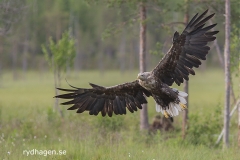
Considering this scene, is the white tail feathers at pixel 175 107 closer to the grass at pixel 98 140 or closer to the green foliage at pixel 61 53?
the grass at pixel 98 140

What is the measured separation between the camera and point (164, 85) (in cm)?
1022

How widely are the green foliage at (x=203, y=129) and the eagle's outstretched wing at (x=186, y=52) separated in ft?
13.5

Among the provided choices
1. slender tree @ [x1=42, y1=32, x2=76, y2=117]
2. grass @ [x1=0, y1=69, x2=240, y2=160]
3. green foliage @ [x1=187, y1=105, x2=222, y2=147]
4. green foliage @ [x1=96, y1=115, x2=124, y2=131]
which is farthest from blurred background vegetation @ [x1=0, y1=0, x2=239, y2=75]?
green foliage @ [x1=187, y1=105, x2=222, y2=147]

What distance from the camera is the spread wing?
10.6m

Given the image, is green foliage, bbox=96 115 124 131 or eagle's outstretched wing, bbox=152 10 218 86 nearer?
eagle's outstretched wing, bbox=152 10 218 86

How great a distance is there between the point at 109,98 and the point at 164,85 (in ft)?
4.88

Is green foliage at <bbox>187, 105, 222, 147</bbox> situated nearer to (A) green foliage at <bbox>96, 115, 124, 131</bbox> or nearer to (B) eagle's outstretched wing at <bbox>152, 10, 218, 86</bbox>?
(A) green foliage at <bbox>96, 115, 124, 131</bbox>

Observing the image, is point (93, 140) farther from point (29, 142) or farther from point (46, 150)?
point (29, 142)

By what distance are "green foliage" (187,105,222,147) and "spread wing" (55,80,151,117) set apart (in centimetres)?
351

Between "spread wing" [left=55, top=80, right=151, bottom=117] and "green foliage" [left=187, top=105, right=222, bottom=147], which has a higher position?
"spread wing" [left=55, top=80, right=151, bottom=117]

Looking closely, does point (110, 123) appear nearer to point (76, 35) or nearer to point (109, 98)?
point (109, 98)

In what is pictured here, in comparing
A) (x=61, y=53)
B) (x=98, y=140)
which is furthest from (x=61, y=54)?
(x=98, y=140)

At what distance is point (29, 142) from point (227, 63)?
617 cm

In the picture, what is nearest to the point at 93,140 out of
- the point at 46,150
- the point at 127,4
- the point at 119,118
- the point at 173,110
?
the point at 46,150
